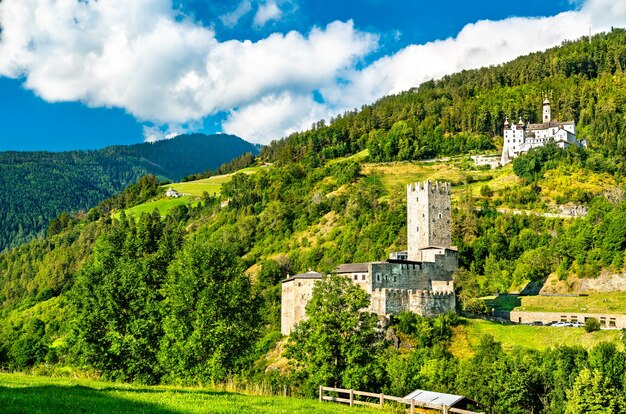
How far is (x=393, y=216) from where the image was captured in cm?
11344

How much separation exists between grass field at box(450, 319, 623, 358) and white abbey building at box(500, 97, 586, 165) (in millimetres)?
79372

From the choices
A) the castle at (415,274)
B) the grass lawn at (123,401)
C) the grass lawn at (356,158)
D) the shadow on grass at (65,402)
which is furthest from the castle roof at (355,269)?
the grass lawn at (356,158)

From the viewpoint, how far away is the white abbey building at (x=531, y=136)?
130 meters

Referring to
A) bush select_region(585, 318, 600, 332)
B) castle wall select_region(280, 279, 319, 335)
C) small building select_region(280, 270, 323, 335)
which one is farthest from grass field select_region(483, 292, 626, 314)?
castle wall select_region(280, 279, 319, 335)

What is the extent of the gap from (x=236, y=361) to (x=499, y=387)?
95.4ft

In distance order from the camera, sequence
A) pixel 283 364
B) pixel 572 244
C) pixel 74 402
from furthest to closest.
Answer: pixel 572 244
pixel 283 364
pixel 74 402

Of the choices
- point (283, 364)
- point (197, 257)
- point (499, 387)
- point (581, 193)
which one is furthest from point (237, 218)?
point (197, 257)

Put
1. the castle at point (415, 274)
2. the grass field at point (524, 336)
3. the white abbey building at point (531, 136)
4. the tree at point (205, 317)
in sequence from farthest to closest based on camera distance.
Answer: the white abbey building at point (531, 136), the castle at point (415, 274), the grass field at point (524, 336), the tree at point (205, 317)

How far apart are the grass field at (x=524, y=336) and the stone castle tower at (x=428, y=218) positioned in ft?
51.8

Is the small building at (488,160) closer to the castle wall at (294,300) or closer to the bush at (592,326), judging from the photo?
the castle wall at (294,300)

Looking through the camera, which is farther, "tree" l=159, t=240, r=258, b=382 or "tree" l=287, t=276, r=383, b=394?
"tree" l=159, t=240, r=258, b=382

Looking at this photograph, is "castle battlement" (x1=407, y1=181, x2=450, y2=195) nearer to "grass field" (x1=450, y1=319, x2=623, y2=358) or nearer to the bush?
"grass field" (x1=450, y1=319, x2=623, y2=358)

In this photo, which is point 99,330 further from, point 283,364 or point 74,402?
point 283,364

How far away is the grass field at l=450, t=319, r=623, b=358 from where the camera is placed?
54.7m
